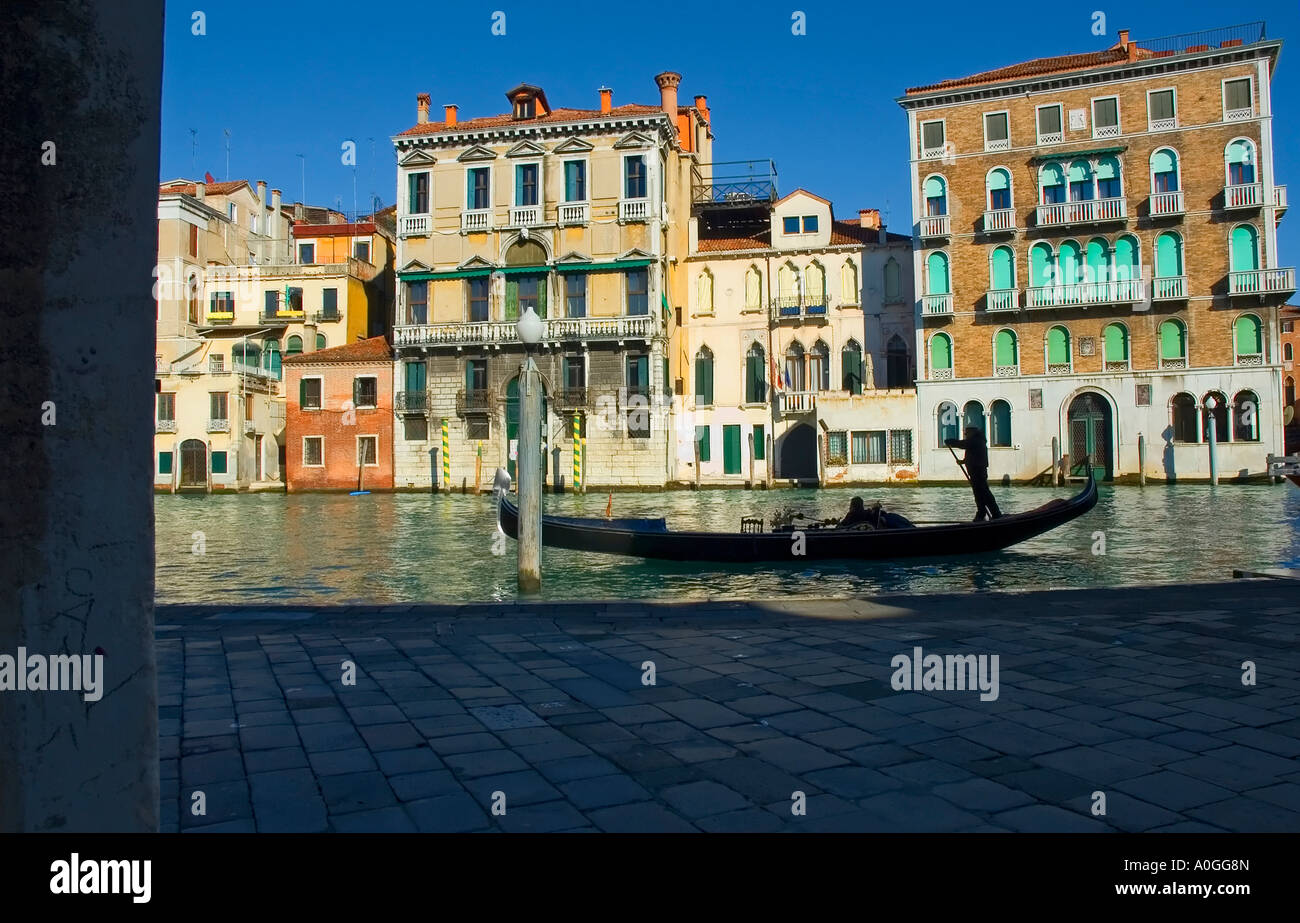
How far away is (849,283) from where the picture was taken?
1410 inches

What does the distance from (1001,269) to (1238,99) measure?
8287 millimetres

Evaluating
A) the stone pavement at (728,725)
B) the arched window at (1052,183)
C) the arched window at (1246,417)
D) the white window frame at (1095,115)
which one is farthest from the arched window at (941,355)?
the stone pavement at (728,725)

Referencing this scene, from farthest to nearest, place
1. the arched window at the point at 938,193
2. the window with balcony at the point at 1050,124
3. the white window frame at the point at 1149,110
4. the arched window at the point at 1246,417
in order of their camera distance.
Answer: the arched window at the point at 938,193 < the window with balcony at the point at 1050,124 < the white window frame at the point at 1149,110 < the arched window at the point at 1246,417

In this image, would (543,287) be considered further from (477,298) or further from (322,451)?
(322,451)

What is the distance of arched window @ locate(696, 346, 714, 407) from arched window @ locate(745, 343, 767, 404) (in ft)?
4.42

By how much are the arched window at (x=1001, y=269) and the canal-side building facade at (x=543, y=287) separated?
35.5ft

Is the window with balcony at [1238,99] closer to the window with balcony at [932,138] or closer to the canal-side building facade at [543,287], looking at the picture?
the window with balcony at [932,138]

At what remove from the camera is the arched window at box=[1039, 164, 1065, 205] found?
32.8m

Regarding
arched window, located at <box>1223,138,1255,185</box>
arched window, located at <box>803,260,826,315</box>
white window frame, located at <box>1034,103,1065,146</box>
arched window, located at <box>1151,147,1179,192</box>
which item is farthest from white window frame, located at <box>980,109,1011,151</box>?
arched window, located at <box>803,260,826,315</box>

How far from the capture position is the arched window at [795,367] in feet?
119

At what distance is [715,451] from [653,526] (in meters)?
22.8

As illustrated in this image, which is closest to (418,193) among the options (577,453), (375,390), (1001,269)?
(375,390)
